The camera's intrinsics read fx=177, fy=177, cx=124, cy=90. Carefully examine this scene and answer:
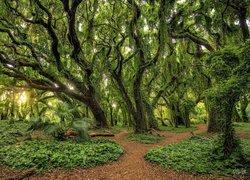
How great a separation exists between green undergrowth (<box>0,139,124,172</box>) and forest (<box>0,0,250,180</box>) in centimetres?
3

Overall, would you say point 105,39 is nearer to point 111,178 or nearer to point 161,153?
point 161,153

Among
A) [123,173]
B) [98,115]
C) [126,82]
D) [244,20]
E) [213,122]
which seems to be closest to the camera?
[123,173]

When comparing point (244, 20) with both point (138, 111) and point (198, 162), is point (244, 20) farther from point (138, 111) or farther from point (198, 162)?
point (138, 111)

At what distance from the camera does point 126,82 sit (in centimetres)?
1412

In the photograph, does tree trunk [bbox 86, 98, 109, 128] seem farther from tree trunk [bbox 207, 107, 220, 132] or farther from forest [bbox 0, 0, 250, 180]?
tree trunk [bbox 207, 107, 220, 132]

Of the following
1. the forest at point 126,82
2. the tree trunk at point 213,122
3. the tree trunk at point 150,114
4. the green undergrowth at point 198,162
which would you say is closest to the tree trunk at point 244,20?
the forest at point 126,82

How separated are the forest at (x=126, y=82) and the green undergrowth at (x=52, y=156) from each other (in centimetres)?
3

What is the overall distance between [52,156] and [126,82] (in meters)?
9.59

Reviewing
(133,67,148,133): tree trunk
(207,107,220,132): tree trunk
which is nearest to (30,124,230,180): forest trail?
(133,67,148,133): tree trunk

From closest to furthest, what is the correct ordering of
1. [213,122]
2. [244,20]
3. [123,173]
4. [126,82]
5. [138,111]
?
[123,173] → [244,20] → [213,122] → [138,111] → [126,82]

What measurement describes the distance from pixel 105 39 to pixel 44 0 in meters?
4.19

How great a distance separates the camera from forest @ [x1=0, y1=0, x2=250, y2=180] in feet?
15.7

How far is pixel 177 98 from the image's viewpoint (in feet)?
52.9

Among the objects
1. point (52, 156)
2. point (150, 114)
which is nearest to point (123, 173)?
point (52, 156)
